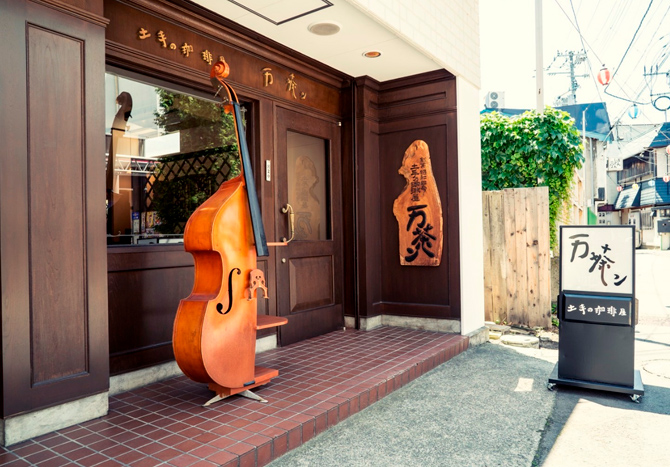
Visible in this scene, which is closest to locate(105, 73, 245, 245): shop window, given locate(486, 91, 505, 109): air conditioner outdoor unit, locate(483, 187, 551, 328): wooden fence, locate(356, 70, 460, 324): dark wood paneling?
locate(356, 70, 460, 324): dark wood paneling

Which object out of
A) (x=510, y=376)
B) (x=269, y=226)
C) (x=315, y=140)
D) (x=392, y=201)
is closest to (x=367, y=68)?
(x=315, y=140)

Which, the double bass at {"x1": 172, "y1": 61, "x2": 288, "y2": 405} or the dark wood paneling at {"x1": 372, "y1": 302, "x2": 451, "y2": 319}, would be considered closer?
the double bass at {"x1": 172, "y1": 61, "x2": 288, "y2": 405}

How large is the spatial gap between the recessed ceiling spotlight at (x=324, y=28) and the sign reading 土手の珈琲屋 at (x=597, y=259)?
235 cm

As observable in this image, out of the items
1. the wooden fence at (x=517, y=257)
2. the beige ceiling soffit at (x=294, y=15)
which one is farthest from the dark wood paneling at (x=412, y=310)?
the beige ceiling soffit at (x=294, y=15)

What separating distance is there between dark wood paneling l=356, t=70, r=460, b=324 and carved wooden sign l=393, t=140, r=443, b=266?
71mm

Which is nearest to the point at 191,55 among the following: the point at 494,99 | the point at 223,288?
the point at 223,288

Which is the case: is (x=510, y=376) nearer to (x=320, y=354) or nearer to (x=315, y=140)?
(x=320, y=354)

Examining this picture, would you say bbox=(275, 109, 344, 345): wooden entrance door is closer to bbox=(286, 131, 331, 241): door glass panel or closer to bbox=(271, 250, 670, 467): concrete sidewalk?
bbox=(286, 131, 331, 241): door glass panel

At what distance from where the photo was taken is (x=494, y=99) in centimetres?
1501

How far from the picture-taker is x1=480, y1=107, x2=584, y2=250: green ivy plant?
574 centimetres

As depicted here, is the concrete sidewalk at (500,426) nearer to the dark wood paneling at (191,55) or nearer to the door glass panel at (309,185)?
the door glass panel at (309,185)

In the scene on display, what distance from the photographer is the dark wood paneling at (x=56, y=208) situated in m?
2.28

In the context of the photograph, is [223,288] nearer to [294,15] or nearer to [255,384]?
[255,384]

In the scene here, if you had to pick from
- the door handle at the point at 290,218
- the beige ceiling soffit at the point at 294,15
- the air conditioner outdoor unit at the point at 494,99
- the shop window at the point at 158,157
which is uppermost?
the air conditioner outdoor unit at the point at 494,99
